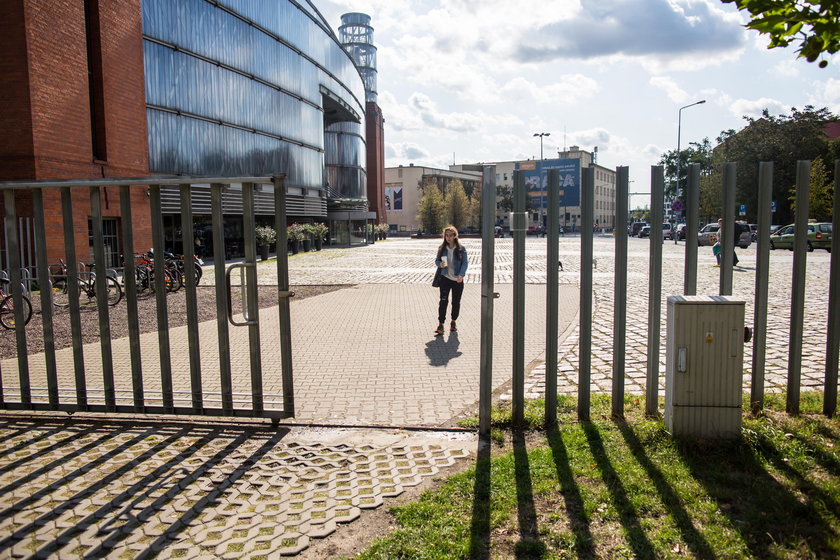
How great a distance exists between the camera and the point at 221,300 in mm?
5195

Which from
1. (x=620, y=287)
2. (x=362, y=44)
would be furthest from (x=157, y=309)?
(x=362, y=44)

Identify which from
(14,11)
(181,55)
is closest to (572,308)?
(14,11)

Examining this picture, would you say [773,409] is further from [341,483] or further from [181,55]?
[181,55]

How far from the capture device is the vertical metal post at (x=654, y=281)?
4.75 meters

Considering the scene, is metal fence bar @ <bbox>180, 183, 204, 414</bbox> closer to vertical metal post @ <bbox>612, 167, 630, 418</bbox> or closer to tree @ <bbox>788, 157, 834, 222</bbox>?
vertical metal post @ <bbox>612, 167, 630, 418</bbox>

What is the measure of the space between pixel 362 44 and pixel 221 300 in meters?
82.3

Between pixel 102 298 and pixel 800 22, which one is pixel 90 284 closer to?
pixel 102 298

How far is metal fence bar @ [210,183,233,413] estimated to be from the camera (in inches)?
198

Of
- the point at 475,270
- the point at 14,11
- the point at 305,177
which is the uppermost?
the point at 14,11

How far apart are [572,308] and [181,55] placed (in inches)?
917

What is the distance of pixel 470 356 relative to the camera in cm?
779

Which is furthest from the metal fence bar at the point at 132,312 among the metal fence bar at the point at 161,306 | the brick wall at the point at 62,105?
the brick wall at the point at 62,105

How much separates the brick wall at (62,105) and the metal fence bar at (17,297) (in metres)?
13.7

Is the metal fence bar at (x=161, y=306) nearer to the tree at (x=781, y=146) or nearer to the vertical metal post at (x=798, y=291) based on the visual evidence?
the vertical metal post at (x=798, y=291)
